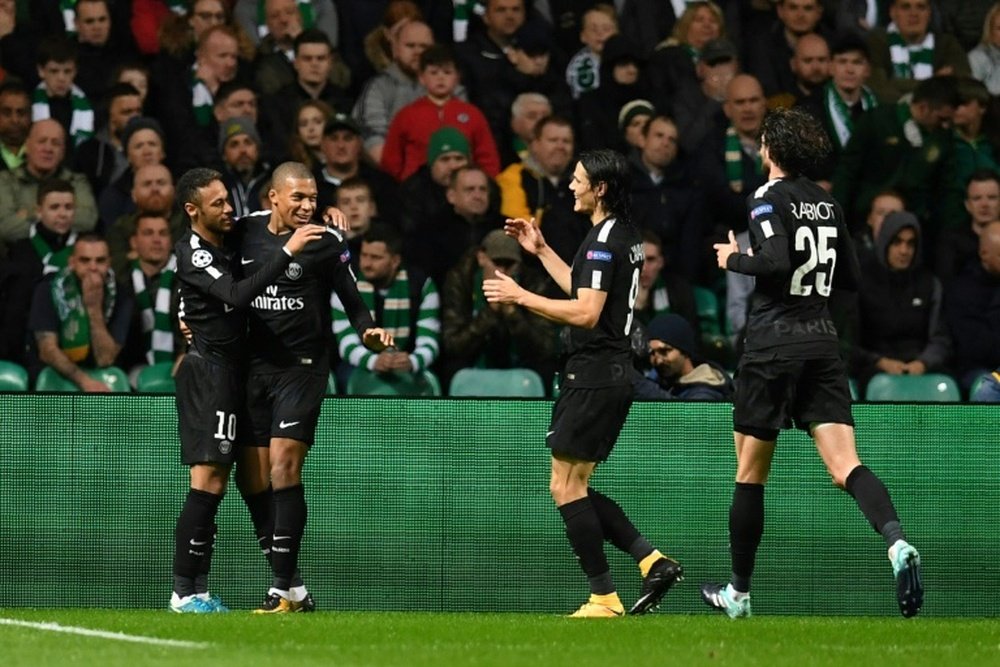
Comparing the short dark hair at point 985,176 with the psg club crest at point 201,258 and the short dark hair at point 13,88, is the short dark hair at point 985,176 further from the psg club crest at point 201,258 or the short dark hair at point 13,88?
the short dark hair at point 13,88

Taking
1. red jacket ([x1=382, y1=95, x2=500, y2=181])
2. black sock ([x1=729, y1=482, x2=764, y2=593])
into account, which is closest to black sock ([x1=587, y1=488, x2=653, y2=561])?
black sock ([x1=729, y1=482, x2=764, y2=593])

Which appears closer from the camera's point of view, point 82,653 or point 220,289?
point 82,653

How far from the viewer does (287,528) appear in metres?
9.07

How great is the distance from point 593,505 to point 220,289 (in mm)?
2007

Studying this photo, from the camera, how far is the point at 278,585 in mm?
9188

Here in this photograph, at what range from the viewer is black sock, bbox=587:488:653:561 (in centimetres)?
894

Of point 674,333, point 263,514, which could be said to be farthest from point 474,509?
point 674,333

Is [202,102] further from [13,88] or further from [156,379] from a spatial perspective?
[156,379]

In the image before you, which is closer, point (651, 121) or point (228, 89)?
point (651, 121)

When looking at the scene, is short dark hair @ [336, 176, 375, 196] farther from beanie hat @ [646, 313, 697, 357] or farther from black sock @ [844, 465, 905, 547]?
black sock @ [844, 465, 905, 547]

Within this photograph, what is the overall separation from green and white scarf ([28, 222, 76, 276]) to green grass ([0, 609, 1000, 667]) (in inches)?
155

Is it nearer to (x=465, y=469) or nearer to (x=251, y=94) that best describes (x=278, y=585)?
(x=465, y=469)

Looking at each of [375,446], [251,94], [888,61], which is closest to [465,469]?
[375,446]

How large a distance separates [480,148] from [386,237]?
1.94 m
